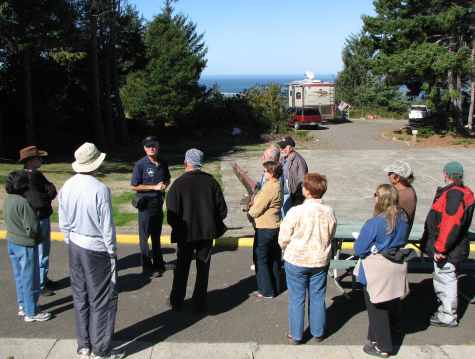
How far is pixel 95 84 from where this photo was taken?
24.9m

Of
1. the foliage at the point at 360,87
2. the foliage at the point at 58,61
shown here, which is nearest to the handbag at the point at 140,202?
the foliage at the point at 58,61

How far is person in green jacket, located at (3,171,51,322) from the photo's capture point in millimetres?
5305

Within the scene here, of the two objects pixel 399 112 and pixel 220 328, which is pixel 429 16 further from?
pixel 220 328

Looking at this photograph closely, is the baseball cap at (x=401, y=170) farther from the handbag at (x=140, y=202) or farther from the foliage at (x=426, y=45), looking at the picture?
the foliage at (x=426, y=45)

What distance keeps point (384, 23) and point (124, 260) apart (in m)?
24.7

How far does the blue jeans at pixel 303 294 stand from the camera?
16.2ft

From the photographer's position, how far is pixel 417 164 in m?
20.6

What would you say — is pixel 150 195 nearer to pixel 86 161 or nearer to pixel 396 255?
pixel 86 161

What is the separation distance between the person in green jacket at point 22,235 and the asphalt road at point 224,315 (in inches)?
16.5

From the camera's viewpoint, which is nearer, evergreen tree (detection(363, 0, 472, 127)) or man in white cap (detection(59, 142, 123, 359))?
man in white cap (detection(59, 142, 123, 359))

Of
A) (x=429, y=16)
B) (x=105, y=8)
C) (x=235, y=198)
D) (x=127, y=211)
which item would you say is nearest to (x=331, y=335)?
(x=127, y=211)

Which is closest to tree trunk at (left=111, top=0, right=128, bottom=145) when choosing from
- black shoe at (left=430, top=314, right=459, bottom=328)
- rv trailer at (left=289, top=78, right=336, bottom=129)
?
rv trailer at (left=289, top=78, right=336, bottom=129)

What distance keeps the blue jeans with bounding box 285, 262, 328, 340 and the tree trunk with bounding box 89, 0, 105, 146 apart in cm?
2032

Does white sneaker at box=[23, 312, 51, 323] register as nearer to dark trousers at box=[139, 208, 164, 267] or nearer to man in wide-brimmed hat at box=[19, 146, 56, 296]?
man in wide-brimmed hat at box=[19, 146, 56, 296]
